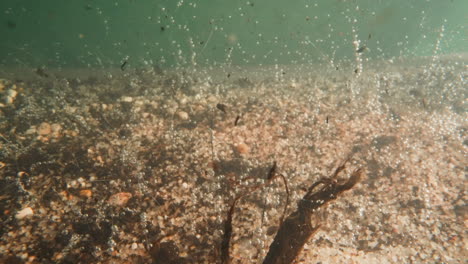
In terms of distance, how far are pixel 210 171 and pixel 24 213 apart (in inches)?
71.6

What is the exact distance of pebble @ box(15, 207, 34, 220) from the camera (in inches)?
94.1

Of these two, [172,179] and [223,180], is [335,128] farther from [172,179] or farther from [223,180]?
[172,179]

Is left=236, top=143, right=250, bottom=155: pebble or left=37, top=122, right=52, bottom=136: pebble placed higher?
left=37, top=122, right=52, bottom=136: pebble

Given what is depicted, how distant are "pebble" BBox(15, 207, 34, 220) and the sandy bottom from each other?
2 cm

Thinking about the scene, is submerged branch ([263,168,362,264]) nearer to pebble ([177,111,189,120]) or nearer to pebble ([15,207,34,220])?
pebble ([15,207,34,220])

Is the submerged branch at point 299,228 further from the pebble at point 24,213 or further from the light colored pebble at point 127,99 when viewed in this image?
the light colored pebble at point 127,99

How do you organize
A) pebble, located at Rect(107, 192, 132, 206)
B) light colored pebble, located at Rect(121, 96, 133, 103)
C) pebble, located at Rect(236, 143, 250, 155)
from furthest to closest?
light colored pebble, located at Rect(121, 96, 133, 103) → pebble, located at Rect(236, 143, 250, 155) → pebble, located at Rect(107, 192, 132, 206)

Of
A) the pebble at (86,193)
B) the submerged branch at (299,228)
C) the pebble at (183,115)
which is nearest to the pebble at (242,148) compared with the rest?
the pebble at (183,115)

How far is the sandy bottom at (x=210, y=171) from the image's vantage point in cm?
239

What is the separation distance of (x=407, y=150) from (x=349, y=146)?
3.00ft

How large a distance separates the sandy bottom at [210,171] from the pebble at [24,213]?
0.02m

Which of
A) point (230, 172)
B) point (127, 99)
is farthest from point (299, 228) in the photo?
point (127, 99)

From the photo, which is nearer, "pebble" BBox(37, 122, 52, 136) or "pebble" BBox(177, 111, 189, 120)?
"pebble" BBox(37, 122, 52, 136)

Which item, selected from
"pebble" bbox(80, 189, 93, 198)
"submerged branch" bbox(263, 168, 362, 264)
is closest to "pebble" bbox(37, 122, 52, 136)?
"pebble" bbox(80, 189, 93, 198)
